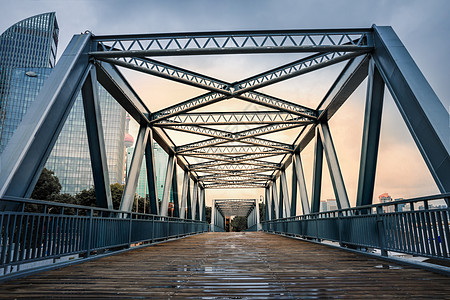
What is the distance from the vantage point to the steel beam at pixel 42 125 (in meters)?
5.82

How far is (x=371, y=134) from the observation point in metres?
8.68

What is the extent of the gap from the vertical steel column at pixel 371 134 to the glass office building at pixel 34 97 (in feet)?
228

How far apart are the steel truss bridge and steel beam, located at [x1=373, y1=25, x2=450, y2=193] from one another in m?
0.02

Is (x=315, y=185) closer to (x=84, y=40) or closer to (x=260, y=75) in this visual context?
(x=260, y=75)

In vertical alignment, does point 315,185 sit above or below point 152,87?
below

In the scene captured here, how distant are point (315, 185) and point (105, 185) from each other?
991 cm

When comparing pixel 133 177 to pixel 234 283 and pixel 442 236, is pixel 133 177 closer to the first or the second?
pixel 234 283

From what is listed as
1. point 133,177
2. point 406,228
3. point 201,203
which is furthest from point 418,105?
point 201,203

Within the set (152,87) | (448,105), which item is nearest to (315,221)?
(448,105)

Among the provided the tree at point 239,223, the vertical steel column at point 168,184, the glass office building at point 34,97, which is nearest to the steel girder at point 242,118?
the vertical steel column at point 168,184

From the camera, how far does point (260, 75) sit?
10898mm

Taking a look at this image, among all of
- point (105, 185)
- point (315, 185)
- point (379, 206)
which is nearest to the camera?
point (379, 206)

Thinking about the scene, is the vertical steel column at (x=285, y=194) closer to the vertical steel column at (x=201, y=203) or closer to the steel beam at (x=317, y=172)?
the steel beam at (x=317, y=172)

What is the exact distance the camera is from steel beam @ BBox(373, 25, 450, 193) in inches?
242
